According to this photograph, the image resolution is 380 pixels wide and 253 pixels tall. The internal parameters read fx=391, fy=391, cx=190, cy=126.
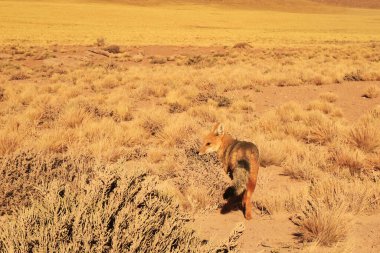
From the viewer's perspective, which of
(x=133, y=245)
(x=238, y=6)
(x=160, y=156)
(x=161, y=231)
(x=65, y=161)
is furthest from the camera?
(x=238, y=6)

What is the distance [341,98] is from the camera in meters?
12.9

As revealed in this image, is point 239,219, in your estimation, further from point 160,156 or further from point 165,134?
point 165,134

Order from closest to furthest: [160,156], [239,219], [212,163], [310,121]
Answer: [239,219]
[212,163]
[160,156]
[310,121]

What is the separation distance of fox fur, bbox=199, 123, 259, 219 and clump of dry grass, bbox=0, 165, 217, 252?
108 cm

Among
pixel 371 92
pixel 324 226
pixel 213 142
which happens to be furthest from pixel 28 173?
pixel 371 92

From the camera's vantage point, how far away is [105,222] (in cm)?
268

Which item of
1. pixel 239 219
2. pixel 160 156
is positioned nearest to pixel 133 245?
pixel 239 219

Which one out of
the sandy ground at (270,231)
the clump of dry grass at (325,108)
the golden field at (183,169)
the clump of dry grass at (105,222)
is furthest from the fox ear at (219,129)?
the clump of dry grass at (325,108)

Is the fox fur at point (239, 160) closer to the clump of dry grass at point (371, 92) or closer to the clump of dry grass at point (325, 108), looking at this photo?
the clump of dry grass at point (325, 108)

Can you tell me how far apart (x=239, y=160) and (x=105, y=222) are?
6.62 ft

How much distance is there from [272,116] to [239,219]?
5.83 m

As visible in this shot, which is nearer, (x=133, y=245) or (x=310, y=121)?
(x=133, y=245)

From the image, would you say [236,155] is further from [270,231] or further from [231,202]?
[270,231]

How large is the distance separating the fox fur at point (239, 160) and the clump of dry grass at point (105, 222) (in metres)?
1.08
